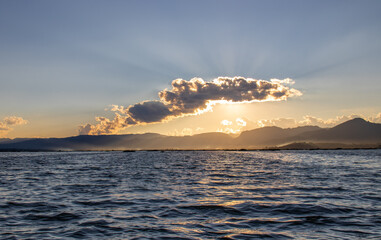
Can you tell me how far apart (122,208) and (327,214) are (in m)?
13.9

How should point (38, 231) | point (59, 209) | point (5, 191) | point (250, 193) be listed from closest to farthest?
point (38, 231), point (59, 209), point (250, 193), point (5, 191)

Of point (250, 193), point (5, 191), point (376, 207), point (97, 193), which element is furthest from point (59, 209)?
point (376, 207)

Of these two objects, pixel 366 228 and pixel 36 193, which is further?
pixel 36 193

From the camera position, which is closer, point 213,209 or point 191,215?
point 191,215

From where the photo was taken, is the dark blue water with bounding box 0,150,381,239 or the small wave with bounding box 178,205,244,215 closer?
the dark blue water with bounding box 0,150,381,239

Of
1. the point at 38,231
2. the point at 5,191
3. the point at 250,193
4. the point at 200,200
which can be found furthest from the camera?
the point at 5,191

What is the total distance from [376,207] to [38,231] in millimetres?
22090

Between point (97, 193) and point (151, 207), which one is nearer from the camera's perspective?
point (151, 207)

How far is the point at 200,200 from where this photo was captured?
25.2 m

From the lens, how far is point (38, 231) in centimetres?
1573

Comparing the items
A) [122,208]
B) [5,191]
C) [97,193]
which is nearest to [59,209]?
[122,208]

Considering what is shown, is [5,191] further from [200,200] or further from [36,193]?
[200,200]

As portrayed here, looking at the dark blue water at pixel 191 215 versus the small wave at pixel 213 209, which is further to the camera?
the small wave at pixel 213 209

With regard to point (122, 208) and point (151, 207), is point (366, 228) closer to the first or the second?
point (151, 207)
